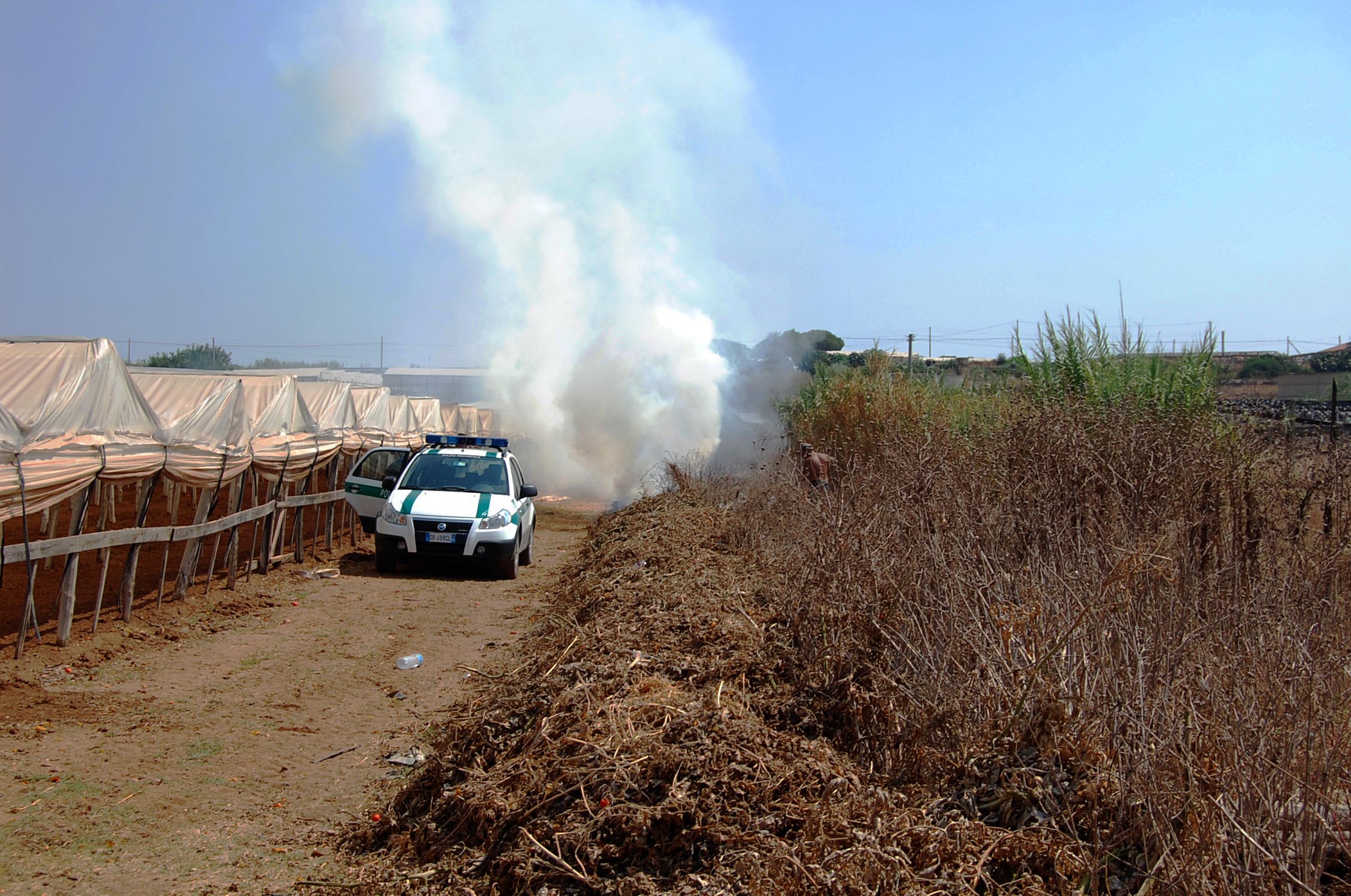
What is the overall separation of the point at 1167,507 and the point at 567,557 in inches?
491

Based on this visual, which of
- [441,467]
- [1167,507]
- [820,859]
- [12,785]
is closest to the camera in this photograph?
[820,859]

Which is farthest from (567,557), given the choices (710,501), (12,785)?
(12,785)

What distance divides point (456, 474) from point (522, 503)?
112cm

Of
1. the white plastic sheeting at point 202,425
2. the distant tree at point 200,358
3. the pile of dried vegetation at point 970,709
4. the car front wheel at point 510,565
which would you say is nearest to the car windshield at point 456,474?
the car front wheel at point 510,565

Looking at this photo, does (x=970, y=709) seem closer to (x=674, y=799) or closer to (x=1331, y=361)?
(x=674, y=799)

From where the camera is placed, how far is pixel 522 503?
15.2 m

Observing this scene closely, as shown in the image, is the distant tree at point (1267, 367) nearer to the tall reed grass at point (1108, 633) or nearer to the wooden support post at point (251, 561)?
the tall reed grass at point (1108, 633)

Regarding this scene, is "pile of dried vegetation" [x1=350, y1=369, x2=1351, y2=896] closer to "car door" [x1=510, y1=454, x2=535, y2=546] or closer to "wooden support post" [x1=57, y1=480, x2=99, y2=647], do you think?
"wooden support post" [x1=57, y1=480, x2=99, y2=647]

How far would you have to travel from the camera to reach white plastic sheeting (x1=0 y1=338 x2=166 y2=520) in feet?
27.0

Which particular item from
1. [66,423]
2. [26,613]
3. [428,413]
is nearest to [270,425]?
[66,423]

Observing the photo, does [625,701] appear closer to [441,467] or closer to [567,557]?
[441,467]

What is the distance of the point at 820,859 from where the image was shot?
332cm

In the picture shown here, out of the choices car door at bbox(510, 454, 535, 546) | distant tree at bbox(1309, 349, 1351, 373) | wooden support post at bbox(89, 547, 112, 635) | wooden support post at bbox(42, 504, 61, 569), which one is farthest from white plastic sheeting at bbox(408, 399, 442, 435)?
distant tree at bbox(1309, 349, 1351, 373)

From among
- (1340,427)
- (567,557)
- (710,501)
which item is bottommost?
(567,557)
